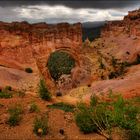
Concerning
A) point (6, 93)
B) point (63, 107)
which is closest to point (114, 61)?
point (63, 107)

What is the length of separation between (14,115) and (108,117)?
5718 millimetres

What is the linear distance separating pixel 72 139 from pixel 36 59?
23.0 meters

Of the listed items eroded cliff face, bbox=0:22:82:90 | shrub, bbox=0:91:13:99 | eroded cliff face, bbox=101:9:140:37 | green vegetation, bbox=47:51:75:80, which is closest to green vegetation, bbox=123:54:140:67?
eroded cliff face, bbox=101:9:140:37

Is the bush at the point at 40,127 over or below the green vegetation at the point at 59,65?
over

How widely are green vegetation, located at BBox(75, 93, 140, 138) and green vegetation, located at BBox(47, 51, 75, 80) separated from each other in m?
42.2

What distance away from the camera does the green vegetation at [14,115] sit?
21188mm

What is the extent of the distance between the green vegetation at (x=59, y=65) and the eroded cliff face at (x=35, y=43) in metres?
17.4

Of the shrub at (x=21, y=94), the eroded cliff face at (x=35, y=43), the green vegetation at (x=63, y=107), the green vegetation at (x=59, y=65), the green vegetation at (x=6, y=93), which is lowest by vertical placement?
the green vegetation at (x=59, y=65)

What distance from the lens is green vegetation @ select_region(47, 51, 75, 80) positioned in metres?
65.9

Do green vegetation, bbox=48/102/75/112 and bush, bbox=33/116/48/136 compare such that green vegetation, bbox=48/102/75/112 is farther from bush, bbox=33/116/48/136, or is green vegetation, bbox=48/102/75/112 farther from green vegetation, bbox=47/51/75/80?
green vegetation, bbox=47/51/75/80

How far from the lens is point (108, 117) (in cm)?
1975

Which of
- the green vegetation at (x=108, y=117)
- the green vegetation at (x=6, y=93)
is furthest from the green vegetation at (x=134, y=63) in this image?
the green vegetation at (x=108, y=117)

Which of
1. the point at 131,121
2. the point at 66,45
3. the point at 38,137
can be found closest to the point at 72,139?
the point at 38,137

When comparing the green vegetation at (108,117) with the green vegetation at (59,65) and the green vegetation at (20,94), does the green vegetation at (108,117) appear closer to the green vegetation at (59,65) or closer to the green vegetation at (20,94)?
the green vegetation at (20,94)
